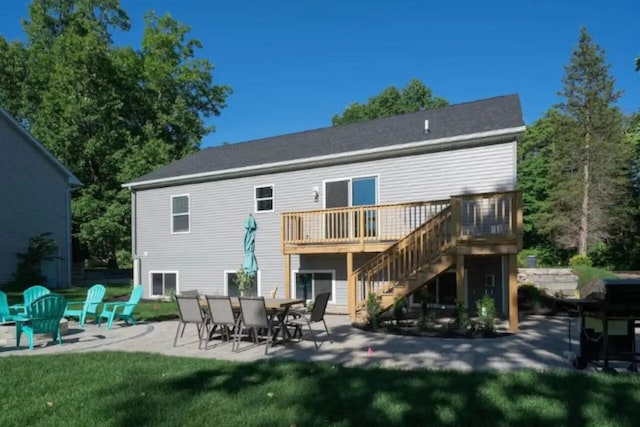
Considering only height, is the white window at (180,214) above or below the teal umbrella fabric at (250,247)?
above

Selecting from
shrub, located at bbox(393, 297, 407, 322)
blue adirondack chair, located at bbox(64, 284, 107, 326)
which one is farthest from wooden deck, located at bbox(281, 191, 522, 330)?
blue adirondack chair, located at bbox(64, 284, 107, 326)

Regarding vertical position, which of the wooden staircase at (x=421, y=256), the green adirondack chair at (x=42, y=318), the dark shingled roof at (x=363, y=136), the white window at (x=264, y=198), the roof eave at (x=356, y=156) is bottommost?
the green adirondack chair at (x=42, y=318)

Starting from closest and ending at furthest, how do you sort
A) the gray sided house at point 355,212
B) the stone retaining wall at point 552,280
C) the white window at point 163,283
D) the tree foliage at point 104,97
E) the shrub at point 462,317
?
the shrub at point 462,317, the gray sided house at point 355,212, the stone retaining wall at point 552,280, the white window at point 163,283, the tree foliage at point 104,97

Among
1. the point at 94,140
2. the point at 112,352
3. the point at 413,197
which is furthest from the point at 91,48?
the point at 112,352

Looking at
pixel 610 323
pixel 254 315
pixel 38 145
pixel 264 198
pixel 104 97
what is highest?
pixel 104 97

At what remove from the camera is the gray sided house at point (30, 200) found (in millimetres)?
19469

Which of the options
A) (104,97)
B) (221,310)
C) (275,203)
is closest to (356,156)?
(275,203)

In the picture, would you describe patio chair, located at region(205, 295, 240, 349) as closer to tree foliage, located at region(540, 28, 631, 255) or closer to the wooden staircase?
the wooden staircase

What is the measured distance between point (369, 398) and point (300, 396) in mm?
691

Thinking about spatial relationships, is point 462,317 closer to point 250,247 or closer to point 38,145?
point 250,247

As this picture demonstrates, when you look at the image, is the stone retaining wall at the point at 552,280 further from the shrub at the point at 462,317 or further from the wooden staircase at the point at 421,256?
the shrub at the point at 462,317

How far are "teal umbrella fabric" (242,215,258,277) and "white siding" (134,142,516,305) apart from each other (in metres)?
0.43

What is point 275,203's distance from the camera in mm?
14367

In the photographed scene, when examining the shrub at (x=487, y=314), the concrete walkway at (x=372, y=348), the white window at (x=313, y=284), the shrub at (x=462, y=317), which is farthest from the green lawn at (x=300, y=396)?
the white window at (x=313, y=284)
